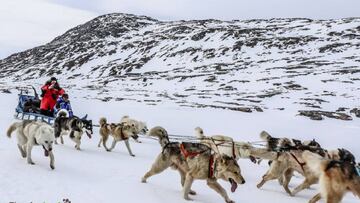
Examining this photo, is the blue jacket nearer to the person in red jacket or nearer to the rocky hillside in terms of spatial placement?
the person in red jacket

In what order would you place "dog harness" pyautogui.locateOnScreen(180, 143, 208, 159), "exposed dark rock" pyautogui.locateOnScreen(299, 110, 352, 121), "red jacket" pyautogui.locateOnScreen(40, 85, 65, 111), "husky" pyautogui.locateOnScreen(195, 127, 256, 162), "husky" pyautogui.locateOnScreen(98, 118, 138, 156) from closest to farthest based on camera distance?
"dog harness" pyautogui.locateOnScreen(180, 143, 208, 159)
"husky" pyautogui.locateOnScreen(195, 127, 256, 162)
"husky" pyautogui.locateOnScreen(98, 118, 138, 156)
"red jacket" pyautogui.locateOnScreen(40, 85, 65, 111)
"exposed dark rock" pyautogui.locateOnScreen(299, 110, 352, 121)

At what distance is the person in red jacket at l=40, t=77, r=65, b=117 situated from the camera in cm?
1414

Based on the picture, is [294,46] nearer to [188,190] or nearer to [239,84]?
[239,84]

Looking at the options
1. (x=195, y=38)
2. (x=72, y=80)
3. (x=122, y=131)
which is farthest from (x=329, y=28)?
(x=122, y=131)

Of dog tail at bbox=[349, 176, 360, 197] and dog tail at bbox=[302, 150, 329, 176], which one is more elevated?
dog tail at bbox=[302, 150, 329, 176]

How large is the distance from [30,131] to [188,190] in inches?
148

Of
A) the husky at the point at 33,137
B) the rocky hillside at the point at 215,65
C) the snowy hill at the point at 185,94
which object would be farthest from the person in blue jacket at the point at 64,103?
the rocky hillside at the point at 215,65

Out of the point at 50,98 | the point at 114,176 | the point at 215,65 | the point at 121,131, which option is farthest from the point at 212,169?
the point at 215,65

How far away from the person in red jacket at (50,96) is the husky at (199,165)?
24.3 ft

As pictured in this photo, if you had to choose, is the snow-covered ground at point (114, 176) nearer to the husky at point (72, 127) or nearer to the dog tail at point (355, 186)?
the husky at point (72, 127)

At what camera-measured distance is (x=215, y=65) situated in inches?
2365

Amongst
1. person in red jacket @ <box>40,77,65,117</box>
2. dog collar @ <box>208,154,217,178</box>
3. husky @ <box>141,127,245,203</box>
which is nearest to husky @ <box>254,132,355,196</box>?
husky @ <box>141,127,245,203</box>

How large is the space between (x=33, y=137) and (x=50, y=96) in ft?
20.4

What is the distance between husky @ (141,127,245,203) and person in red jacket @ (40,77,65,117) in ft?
24.3
